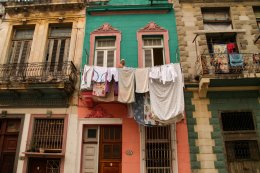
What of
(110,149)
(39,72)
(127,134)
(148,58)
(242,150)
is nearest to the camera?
(242,150)

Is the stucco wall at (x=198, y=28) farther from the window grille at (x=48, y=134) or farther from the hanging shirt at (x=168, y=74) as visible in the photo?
the window grille at (x=48, y=134)

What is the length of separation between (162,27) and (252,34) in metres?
3.86

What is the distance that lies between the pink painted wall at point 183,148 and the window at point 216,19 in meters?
4.72

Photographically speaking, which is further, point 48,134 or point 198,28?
point 198,28

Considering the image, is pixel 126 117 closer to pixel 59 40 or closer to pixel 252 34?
pixel 59 40

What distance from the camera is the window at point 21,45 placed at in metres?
11.3

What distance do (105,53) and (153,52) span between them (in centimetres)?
211

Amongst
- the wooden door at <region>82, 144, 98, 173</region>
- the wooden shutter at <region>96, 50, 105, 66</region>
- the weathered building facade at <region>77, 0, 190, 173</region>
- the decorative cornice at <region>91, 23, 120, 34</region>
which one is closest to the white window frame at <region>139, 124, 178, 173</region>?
the weathered building facade at <region>77, 0, 190, 173</region>

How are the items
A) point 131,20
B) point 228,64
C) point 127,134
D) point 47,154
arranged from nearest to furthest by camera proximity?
point 47,154, point 127,134, point 228,64, point 131,20

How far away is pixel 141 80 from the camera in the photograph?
9.19 m

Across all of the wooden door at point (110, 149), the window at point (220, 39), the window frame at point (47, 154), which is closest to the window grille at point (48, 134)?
the window frame at point (47, 154)

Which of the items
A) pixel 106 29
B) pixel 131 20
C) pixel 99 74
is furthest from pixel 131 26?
pixel 99 74

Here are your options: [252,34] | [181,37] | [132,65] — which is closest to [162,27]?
[181,37]

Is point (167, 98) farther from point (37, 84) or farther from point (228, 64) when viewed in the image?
point (37, 84)
